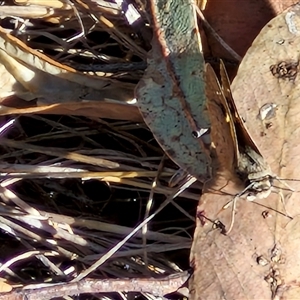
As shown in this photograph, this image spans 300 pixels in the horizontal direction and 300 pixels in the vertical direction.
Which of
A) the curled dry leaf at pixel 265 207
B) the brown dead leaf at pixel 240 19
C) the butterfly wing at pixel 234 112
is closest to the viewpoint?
the butterfly wing at pixel 234 112

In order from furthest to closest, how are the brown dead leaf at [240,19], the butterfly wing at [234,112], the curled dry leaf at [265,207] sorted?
the brown dead leaf at [240,19] < the curled dry leaf at [265,207] < the butterfly wing at [234,112]

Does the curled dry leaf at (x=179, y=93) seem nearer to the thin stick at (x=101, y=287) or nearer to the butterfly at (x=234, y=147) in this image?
the butterfly at (x=234, y=147)

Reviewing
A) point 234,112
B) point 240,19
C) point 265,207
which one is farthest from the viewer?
point 240,19

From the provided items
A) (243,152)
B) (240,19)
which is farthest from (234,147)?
(240,19)

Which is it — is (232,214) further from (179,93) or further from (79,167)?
(79,167)

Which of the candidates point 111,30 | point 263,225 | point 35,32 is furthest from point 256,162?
point 35,32

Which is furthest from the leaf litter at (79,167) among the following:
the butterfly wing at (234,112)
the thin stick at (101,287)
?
the butterfly wing at (234,112)
